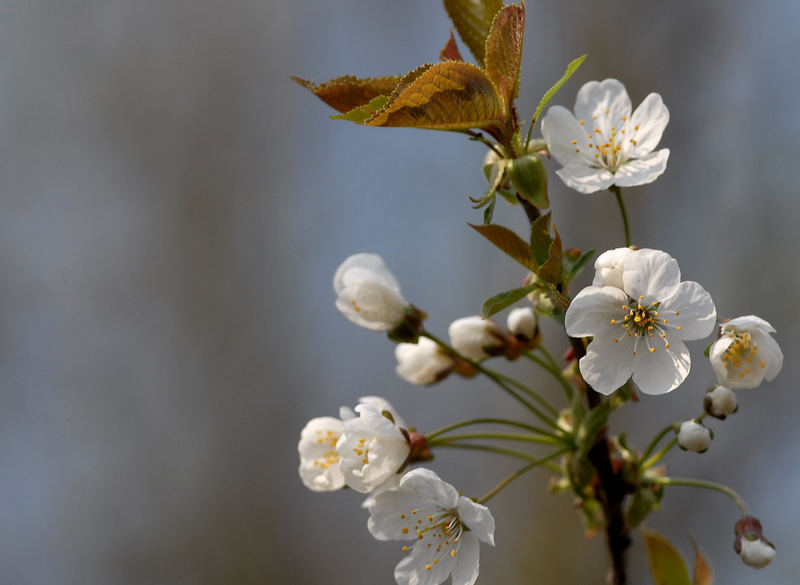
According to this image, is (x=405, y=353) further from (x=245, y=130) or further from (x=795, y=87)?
(x=245, y=130)

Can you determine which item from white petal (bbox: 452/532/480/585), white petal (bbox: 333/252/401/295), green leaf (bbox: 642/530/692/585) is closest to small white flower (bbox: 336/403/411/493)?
white petal (bbox: 452/532/480/585)

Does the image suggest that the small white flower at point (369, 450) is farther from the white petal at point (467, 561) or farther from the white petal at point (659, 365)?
the white petal at point (659, 365)

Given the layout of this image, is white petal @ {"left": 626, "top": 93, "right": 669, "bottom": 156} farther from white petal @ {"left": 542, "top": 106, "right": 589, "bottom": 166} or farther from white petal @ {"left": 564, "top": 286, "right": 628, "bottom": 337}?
white petal @ {"left": 564, "top": 286, "right": 628, "bottom": 337}

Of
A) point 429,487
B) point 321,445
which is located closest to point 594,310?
point 429,487

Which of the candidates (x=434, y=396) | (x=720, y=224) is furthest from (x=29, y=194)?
(x=720, y=224)

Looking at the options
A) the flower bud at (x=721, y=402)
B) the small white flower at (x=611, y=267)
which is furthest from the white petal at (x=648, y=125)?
the flower bud at (x=721, y=402)
